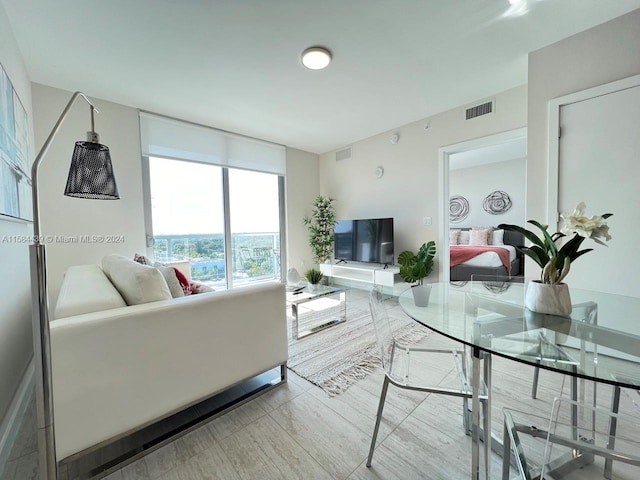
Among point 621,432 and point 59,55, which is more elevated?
point 59,55

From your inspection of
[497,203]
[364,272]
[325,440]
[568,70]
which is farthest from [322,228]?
[497,203]

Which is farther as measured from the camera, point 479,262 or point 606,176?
point 479,262

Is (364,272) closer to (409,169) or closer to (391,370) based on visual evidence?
(409,169)

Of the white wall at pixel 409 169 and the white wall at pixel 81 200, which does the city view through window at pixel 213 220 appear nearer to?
the white wall at pixel 81 200

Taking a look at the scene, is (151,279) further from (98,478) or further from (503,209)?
(503,209)

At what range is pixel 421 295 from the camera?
182 centimetres

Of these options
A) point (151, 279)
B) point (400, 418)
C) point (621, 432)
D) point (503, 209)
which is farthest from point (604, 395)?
point (503, 209)

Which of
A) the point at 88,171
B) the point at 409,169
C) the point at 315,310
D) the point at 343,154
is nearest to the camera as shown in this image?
the point at 88,171

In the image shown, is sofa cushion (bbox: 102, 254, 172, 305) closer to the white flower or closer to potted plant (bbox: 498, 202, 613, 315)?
potted plant (bbox: 498, 202, 613, 315)

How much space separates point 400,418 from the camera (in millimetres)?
1515

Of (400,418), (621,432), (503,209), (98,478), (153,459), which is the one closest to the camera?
(98,478)

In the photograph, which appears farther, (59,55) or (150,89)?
(150,89)

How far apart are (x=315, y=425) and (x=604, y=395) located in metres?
1.85

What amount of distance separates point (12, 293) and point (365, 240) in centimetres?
368
